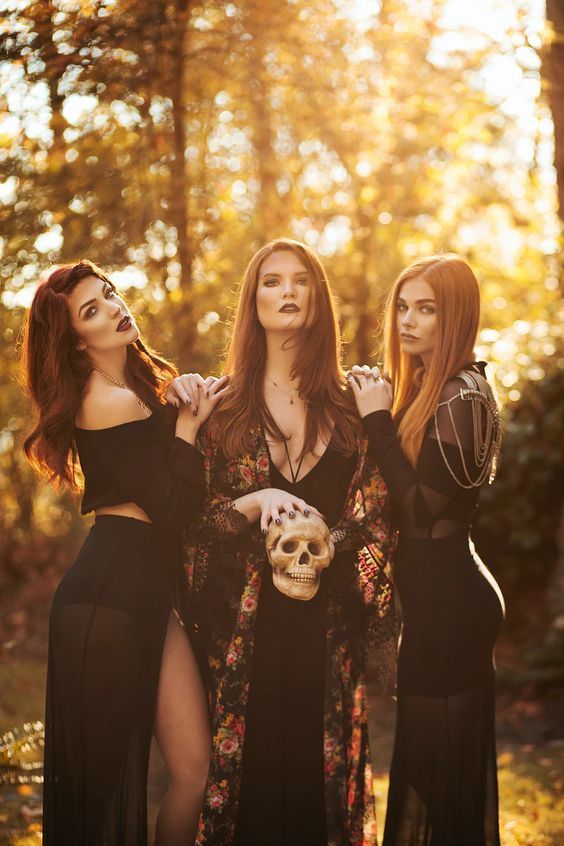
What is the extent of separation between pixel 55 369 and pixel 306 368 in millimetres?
1019

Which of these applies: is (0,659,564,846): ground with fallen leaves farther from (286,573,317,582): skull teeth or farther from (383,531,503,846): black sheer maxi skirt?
(286,573,317,582): skull teeth

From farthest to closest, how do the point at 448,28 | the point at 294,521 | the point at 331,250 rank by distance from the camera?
the point at 331,250 < the point at 448,28 < the point at 294,521

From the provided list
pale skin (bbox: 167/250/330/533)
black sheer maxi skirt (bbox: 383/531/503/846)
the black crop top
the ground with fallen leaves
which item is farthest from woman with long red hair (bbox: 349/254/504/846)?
the ground with fallen leaves

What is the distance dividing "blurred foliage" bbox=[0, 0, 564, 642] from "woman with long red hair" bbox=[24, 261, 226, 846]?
6.83 ft

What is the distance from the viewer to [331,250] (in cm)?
937

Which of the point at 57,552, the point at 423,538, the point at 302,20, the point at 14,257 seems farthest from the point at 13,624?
the point at 423,538

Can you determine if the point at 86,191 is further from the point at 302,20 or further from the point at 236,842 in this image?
the point at 236,842

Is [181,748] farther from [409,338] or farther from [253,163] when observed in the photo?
[253,163]

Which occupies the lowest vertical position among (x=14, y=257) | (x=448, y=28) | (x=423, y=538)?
(x=423, y=538)

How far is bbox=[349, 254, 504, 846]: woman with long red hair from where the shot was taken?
12.1 ft

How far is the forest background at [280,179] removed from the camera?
251 inches

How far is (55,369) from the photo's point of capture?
148 inches

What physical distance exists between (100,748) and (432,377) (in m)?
1.92

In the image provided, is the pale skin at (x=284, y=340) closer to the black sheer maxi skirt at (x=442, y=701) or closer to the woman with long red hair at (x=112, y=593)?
the woman with long red hair at (x=112, y=593)
